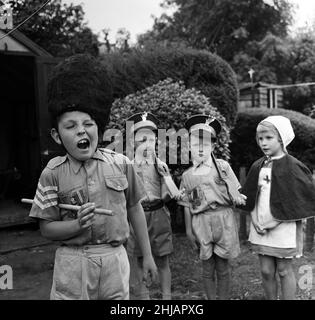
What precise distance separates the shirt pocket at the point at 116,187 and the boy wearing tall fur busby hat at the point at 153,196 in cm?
108

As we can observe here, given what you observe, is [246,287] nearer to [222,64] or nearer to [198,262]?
[198,262]

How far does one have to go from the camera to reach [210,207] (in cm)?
324

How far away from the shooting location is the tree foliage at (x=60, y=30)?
860cm

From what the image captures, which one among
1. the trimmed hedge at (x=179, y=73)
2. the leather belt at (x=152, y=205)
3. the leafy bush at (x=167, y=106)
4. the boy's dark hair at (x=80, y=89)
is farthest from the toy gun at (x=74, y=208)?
the trimmed hedge at (x=179, y=73)

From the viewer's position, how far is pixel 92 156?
7.41 ft

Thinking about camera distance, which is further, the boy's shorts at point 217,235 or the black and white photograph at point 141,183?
the boy's shorts at point 217,235

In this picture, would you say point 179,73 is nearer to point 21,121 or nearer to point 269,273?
point 269,273

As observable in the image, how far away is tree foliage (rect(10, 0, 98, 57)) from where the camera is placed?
8.60 m

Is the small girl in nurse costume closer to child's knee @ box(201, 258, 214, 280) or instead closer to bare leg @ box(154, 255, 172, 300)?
child's knee @ box(201, 258, 214, 280)

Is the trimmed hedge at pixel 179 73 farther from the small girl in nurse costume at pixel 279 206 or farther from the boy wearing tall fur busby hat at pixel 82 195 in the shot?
the boy wearing tall fur busby hat at pixel 82 195

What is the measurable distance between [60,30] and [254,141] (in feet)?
15.8

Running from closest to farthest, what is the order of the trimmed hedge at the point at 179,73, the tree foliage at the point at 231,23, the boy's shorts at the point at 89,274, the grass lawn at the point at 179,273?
the boy's shorts at the point at 89,274 < the grass lawn at the point at 179,273 < the trimmed hedge at the point at 179,73 < the tree foliage at the point at 231,23

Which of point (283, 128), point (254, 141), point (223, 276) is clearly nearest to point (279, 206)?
point (283, 128)

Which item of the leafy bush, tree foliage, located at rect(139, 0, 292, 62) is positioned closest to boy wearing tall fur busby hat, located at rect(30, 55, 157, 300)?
the leafy bush
